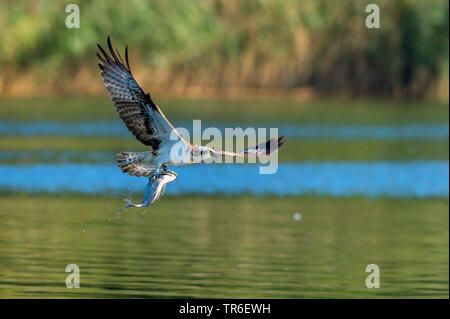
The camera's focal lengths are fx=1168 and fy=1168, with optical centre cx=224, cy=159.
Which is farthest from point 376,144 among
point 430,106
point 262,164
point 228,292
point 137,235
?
point 228,292

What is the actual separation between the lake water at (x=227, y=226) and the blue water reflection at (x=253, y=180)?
44 mm

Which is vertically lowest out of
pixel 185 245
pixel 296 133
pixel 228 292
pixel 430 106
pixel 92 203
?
pixel 228 292

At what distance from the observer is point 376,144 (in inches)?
1439

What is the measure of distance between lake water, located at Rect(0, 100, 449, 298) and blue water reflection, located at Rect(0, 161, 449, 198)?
44 mm

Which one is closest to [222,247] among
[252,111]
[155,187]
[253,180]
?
[155,187]

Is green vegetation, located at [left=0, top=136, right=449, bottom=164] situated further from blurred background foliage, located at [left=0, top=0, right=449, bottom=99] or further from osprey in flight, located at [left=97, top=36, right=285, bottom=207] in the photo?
osprey in flight, located at [left=97, top=36, right=285, bottom=207]

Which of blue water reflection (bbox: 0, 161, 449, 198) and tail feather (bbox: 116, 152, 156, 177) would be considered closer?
tail feather (bbox: 116, 152, 156, 177)

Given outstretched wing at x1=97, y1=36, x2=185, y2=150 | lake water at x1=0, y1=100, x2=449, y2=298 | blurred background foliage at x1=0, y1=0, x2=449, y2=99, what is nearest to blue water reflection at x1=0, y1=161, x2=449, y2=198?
lake water at x1=0, y1=100, x2=449, y2=298

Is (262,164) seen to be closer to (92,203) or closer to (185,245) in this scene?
(92,203)

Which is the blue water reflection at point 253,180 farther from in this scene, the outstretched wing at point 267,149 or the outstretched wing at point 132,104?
the outstretched wing at point 132,104

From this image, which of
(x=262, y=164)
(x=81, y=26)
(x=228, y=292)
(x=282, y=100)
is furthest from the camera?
(x=282, y=100)

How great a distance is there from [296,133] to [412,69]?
1665 cm

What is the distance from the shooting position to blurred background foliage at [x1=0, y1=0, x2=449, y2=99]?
1928 inches

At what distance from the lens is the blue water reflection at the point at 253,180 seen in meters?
24.4
